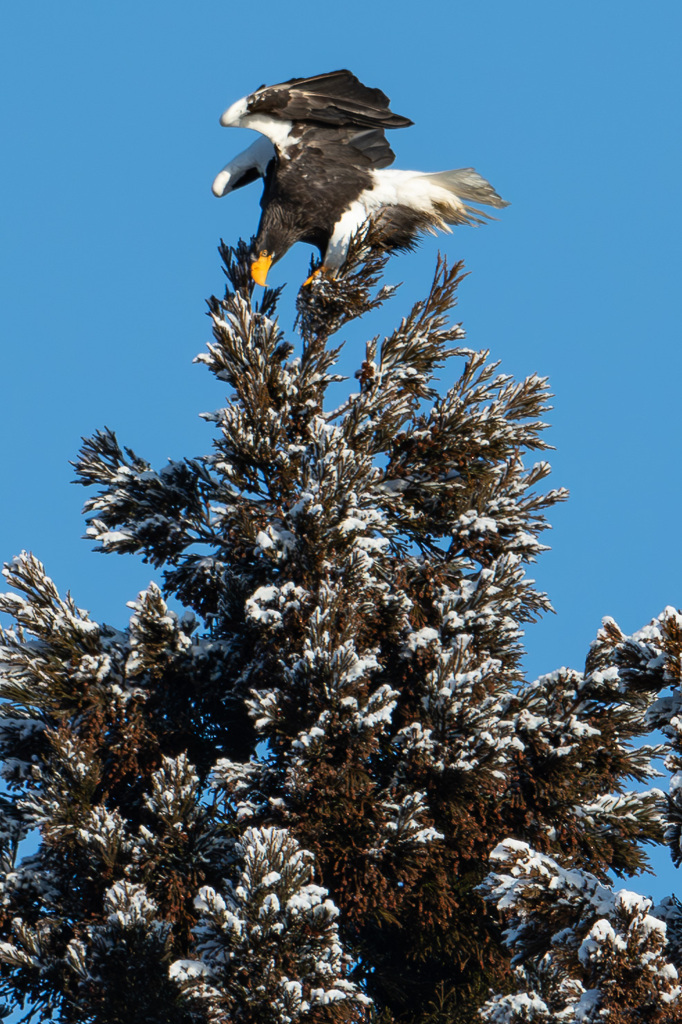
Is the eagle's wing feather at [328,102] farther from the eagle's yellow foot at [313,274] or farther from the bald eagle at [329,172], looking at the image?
the eagle's yellow foot at [313,274]

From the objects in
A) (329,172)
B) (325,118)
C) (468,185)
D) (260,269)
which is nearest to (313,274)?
(260,269)

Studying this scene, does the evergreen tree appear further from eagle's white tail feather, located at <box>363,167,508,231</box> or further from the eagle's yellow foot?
eagle's white tail feather, located at <box>363,167,508,231</box>

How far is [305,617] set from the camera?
5617 mm

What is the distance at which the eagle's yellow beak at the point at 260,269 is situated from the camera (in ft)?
24.5

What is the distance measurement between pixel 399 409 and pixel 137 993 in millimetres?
3285

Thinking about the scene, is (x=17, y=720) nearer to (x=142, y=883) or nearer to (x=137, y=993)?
(x=142, y=883)

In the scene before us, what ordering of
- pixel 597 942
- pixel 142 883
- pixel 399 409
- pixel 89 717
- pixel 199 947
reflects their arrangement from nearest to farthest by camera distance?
pixel 597 942 < pixel 199 947 < pixel 142 883 < pixel 89 717 < pixel 399 409

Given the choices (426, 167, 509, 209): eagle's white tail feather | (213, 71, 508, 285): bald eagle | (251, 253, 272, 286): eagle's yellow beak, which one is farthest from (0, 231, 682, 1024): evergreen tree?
(426, 167, 509, 209): eagle's white tail feather

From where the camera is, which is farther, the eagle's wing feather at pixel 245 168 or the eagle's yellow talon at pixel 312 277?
the eagle's wing feather at pixel 245 168

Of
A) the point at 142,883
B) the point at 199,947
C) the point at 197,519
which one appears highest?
the point at 197,519

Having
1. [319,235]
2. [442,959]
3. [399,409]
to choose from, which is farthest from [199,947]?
[319,235]

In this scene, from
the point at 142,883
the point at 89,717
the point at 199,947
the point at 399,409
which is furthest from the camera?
the point at 399,409

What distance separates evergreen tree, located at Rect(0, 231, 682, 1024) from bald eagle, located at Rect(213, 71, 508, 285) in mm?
1323

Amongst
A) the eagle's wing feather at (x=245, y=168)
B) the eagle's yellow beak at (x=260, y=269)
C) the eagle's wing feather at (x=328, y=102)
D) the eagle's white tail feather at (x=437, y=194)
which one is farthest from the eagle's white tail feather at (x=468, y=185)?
the eagle's yellow beak at (x=260, y=269)
